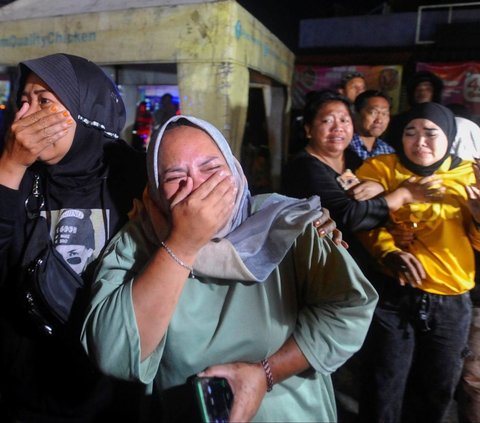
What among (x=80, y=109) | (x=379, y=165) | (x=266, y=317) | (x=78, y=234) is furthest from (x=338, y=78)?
(x=266, y=317)

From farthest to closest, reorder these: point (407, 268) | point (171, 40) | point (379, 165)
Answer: point (171, 40), point (379, 165), point (407, 268)

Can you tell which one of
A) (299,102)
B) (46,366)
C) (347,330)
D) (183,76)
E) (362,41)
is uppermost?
(362,41)

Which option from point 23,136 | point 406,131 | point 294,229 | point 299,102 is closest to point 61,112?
point 23,136

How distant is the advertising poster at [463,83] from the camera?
748 cm

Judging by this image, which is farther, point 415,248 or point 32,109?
point 415,248

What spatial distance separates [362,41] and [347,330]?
1025 cm

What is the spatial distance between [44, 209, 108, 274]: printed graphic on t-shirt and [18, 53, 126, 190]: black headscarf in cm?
12

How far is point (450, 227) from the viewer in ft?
6.42

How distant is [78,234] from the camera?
1355 mm

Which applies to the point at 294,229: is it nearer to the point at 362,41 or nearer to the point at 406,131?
the point at 406,131

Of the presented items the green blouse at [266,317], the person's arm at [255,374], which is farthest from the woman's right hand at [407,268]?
the person's arm at [255,374]

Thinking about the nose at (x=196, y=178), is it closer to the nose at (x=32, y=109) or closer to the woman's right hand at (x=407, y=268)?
the nose at (x=32, y=109)

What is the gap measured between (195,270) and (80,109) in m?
0.82

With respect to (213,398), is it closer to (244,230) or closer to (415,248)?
(244,230)
